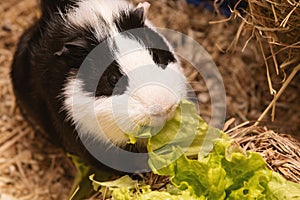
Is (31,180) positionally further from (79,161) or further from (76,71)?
(76,71)

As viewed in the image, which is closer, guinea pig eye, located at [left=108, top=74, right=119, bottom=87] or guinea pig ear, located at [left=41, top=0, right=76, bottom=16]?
guinea pig eye, located at [left=108, top=74, right=119, bottom=87]

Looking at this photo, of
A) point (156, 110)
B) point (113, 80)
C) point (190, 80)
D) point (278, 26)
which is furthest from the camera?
point (190, 80)

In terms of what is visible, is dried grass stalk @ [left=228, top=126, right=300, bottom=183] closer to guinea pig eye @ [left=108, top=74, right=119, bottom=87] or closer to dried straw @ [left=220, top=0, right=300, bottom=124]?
dried straw @ [left=220, top=0, right=300, bottom=124]

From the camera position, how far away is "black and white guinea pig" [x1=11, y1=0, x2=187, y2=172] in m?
2.02

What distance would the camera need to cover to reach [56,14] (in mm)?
2453

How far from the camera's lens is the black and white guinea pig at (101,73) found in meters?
2.02

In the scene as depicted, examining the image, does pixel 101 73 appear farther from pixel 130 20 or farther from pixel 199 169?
pixel 199 169

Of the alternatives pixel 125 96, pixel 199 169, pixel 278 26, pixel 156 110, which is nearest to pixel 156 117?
pixel 156 110

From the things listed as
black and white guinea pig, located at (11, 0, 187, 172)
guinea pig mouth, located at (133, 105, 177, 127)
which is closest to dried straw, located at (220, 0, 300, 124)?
black and white guinea pig, located at (11, 0, 187, 172)

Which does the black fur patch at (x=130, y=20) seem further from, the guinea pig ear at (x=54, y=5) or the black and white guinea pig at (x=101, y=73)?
the guinea pig ear at (x=54, y=5)

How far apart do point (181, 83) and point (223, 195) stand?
463 mm

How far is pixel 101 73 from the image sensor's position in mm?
2127

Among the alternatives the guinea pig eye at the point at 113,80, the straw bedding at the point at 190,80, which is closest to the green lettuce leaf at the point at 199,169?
the guinea pig eye at the point at 113,80

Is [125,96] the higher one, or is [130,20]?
[130,20]
